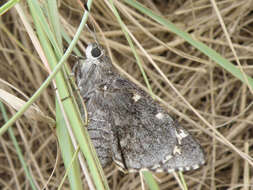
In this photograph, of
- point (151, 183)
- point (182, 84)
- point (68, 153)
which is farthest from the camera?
point (182, 84)

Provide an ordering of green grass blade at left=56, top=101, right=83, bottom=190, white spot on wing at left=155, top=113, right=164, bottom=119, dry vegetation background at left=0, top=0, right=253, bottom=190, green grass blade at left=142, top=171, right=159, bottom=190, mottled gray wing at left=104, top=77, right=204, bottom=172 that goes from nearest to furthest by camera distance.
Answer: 1. green grass blade at left=56, top=101, right=83, bottom=190
2. green grass blade at left=142, top=171, right=159, bottom=190
3. mottled gray wing at left=104, top=77, right=204, bottom=172
4. white spot on wing at left=155, top=113, right=164, bottom=119
5. dry vegetation background at left=0, top=0, right=253, bottom=190

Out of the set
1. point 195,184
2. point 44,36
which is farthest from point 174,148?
point 195,184

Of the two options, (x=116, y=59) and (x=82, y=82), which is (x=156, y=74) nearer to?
(x=116, y=59)

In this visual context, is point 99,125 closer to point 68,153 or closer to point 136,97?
point 136,97

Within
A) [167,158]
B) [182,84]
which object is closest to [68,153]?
[167,158]

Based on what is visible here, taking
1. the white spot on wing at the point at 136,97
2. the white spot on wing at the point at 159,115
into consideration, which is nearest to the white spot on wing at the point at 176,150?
the white spot on wing at the point at 159,115

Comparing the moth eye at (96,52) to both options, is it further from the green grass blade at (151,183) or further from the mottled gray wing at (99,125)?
the green grass blade at (151,183)

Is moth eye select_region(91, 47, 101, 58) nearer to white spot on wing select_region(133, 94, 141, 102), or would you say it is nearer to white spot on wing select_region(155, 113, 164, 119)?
white spot on wing select_region(133, 94, 141, 102)

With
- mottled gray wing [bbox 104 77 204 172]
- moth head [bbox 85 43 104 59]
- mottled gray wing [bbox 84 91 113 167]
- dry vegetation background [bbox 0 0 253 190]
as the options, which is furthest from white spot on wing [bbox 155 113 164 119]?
dry vegetation background [bbox 0 0 253 190]
